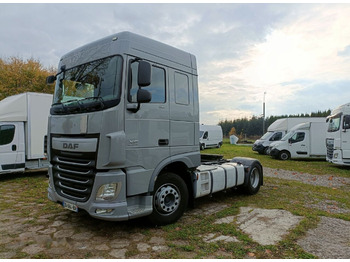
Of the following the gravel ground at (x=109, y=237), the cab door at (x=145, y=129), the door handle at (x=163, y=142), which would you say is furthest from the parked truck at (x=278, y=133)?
the cab door at (x=145, y=129)

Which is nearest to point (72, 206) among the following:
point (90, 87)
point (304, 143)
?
point (90, 87)

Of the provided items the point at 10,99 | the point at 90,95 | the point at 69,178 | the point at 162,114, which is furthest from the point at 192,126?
the point at 10,99

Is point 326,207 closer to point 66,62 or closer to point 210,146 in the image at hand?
point 66,62

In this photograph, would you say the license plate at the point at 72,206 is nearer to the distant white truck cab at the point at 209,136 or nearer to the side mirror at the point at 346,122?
the side mirror at the point at 346,122

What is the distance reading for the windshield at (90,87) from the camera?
393cm

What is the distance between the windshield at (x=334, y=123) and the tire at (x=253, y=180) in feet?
27.1

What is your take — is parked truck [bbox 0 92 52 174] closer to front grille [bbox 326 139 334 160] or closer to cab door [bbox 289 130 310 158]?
front grille [bbox 326 139 334 160]

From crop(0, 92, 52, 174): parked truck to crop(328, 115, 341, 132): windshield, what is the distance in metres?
14.2

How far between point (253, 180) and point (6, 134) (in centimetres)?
886

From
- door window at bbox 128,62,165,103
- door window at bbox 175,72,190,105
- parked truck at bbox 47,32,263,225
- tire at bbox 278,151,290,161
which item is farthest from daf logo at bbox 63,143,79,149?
tire at bbox 278,151,290,161

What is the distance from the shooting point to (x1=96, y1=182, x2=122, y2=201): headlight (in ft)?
12.6

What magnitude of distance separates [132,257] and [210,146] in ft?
87.8

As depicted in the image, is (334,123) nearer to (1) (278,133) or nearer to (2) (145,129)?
(1) (278,133)

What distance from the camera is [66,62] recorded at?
494cm
